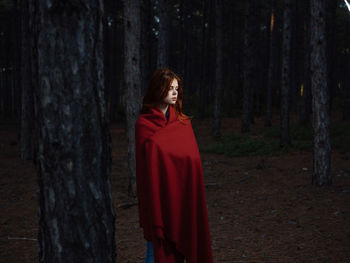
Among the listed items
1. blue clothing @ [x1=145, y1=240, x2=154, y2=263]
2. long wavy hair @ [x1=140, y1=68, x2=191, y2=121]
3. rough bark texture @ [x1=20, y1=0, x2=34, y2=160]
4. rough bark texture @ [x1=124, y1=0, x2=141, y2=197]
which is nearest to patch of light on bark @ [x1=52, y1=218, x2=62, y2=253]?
blue clothing @ [x1=145, y1=240, x2=154, y2=263]

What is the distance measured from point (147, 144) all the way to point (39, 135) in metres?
1.21

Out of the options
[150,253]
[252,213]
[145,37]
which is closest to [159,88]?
[150,253]

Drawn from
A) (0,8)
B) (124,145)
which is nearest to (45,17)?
(124,145)

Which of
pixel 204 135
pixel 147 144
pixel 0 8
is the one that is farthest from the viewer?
pixel 0 8

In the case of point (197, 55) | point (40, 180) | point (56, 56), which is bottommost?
point (40, 180)

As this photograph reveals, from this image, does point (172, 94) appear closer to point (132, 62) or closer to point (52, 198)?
point (52, 198)

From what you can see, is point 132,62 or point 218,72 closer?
point 132,62

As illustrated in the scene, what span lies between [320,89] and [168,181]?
6.22 metres

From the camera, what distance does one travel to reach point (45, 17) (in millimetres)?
2070

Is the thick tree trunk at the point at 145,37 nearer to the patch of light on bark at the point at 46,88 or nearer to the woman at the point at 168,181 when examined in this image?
the woman at the point at 168,181

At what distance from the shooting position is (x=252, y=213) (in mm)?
7023

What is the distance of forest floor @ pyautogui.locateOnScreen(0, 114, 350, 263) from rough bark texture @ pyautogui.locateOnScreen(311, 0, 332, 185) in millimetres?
793

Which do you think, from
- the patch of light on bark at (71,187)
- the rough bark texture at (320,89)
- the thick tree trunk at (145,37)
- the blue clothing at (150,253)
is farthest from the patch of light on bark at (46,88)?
the thick tree trunk at (145,37)

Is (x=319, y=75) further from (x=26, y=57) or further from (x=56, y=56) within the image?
(x=26, y=57)
